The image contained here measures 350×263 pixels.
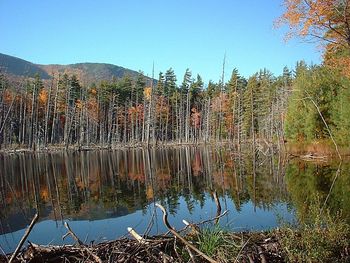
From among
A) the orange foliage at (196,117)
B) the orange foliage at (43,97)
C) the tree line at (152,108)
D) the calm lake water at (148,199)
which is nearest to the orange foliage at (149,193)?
the calm lake water at (148,199)

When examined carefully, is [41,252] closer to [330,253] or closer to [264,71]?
[330,253]

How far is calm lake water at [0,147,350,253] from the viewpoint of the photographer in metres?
11.9

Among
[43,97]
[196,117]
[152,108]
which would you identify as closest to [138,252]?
[152,108]

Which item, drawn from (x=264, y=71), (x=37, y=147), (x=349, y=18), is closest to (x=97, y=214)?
(x=349, y=18)

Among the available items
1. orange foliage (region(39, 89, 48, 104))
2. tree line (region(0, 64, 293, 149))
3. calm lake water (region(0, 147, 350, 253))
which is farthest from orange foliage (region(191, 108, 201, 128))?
calm lake water (region(0, 147, 350, 253))

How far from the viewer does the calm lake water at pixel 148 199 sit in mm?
11852

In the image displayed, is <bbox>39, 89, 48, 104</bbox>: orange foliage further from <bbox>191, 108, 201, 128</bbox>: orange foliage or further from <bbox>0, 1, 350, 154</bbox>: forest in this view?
<bbox>191, 108, 201, 128</bbox>: orange foliage

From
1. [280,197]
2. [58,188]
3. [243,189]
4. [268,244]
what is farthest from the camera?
[58,188]

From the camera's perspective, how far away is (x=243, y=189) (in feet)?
60.7

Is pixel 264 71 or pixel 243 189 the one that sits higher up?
pixel 264 71

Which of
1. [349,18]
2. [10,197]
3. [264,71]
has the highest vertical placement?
[264,71]

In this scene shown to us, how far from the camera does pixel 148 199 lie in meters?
17.0

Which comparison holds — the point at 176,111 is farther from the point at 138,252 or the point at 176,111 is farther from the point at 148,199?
the point at 138,252

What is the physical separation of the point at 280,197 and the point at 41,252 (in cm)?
1207
